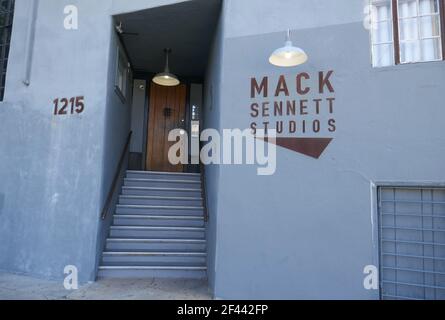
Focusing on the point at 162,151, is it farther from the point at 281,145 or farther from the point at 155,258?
the point at 281,145

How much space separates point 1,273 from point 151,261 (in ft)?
7.40

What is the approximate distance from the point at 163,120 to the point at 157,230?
3.12 m

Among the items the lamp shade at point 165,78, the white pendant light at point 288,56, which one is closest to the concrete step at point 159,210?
the lamp shade at point 165,78

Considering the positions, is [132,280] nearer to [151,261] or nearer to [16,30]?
[151,261]

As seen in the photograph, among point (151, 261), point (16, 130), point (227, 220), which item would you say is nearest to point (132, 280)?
point (151, 261)

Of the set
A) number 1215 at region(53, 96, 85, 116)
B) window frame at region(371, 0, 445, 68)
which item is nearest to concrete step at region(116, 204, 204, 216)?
number 1215 at region(53, 96, 85, 116)

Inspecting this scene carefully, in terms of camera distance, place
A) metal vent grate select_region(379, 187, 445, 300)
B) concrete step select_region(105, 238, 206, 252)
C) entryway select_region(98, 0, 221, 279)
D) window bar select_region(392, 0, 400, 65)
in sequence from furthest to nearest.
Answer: concrete step select_region(105, 238, 206, 252) < entryway select_region(98, 0, 221, 279) < window bar select_region(392, 0, 400, 65) < metal vent grate select_region(379, 187, 445, 300)

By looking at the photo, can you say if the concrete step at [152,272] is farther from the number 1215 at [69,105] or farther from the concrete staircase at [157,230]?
the number 1215 at [69,105]

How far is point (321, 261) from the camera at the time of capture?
425 cm

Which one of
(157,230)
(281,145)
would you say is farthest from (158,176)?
(281,145)

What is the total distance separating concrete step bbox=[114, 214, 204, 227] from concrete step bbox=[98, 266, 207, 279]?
95 cm

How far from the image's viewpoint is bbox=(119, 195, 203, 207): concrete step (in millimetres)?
6720

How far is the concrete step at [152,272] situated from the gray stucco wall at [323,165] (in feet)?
3.72

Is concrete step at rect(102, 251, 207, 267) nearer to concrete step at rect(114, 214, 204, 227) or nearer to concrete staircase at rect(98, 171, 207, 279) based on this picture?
concrete staircase at rect(98, 171, 207, 279)
